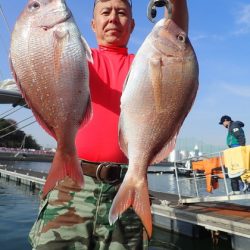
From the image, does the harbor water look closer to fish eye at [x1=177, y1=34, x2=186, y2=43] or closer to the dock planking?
the dock planking

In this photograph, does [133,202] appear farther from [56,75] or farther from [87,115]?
[56,75]

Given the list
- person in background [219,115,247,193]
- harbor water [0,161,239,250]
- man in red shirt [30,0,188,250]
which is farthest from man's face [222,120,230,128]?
man in red shirt [30,0,188,250]

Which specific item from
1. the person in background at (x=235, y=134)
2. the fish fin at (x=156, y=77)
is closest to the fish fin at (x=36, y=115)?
the fish fin at (x=156, y=77)

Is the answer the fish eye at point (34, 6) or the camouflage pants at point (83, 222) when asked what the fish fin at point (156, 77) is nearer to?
the fish eye at point (34, 6)

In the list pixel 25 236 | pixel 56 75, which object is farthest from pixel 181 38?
pixel 25 236

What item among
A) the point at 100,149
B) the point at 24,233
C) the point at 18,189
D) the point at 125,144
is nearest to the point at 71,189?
the point at 100,149

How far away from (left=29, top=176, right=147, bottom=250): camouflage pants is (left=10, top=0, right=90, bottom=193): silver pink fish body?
0.61m

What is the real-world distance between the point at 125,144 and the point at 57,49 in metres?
0.74

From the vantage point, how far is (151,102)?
2197mm

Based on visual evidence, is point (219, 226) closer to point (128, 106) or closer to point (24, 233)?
point (24, 233)

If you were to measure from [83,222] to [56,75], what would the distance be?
3.84 feet

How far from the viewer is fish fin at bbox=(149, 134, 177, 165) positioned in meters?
2.32

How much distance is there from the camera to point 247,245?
367 inches

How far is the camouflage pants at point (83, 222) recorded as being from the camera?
8.56 ft
